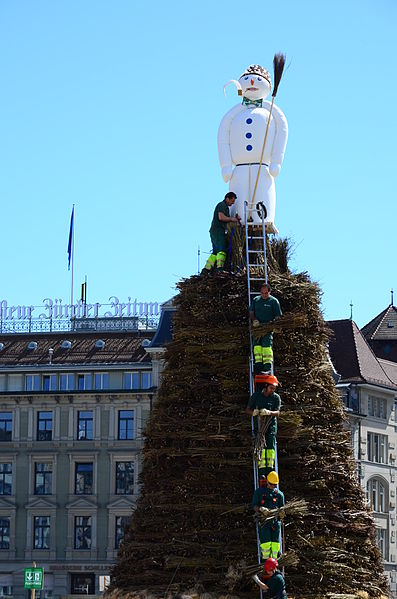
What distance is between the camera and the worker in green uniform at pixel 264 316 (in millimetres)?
20453

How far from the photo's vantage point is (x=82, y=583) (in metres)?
67.2

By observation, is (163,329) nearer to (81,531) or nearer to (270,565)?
(81,531)

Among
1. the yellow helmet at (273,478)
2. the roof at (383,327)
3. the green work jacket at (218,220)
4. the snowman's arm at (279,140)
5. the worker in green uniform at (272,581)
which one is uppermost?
the roof at (383,327)

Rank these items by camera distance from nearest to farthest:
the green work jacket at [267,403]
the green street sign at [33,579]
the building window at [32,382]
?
the green work jacket at [267,403] < the green street sign at [33,579] < the building window at [32,382]

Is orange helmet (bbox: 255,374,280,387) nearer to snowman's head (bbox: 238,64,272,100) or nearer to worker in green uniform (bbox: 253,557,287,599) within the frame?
worker in green uniform (bbox: 253,557,287,599)

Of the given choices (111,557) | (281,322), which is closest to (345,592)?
(281,322)

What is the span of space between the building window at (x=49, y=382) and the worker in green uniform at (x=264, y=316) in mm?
49560

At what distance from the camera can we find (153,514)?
68.1ft

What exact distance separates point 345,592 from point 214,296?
457 cm

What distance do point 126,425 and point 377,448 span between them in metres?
12.3

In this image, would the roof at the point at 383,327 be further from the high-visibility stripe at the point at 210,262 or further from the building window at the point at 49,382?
the high-visibility stripe at the point at 210,262

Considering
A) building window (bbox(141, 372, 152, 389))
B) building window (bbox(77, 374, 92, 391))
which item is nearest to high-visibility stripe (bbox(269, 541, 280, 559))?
building window (bbox(141, 372, 152, 389))

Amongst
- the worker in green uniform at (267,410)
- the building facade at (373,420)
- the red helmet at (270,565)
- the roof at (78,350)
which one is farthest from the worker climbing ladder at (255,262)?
the roof at (78,350)

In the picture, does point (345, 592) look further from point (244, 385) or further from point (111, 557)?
point (111, 557)
